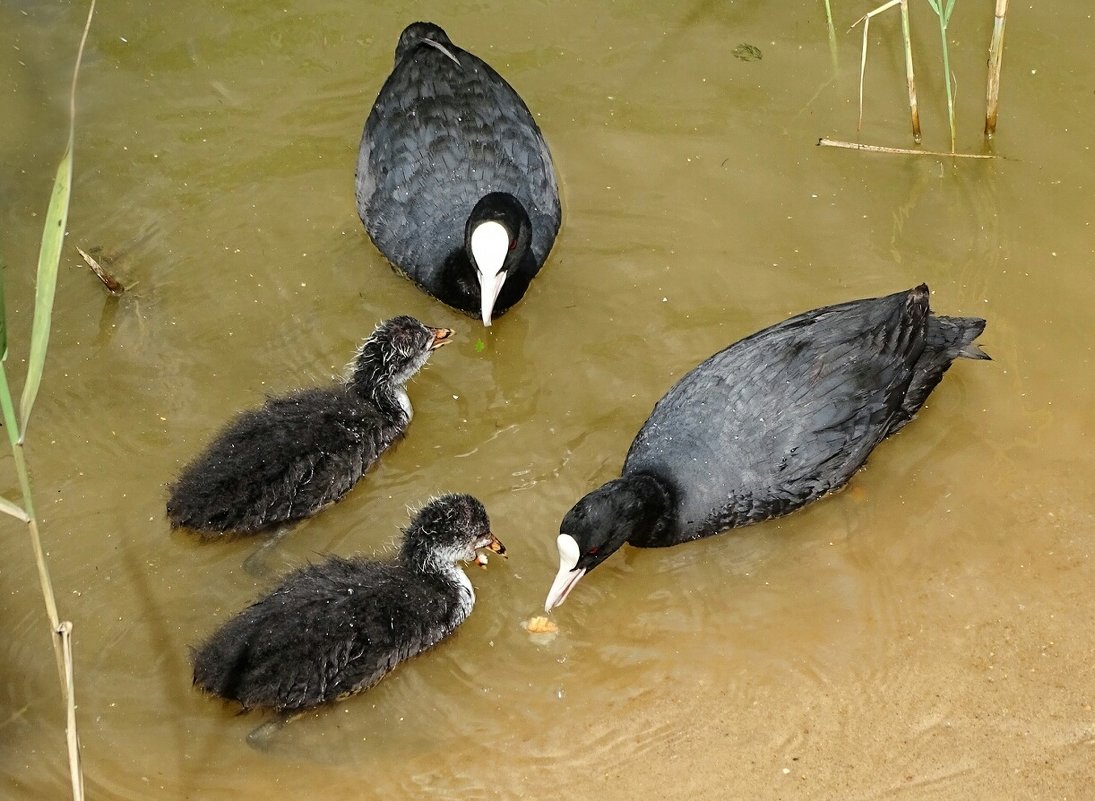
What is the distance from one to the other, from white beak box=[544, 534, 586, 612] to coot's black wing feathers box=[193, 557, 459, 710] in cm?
31

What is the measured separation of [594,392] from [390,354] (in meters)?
0.77

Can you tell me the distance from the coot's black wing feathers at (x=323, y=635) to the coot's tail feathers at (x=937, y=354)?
1.74m

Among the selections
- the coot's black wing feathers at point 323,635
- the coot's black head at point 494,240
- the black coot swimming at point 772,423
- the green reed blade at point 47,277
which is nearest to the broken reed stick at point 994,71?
the black coot swimming at point 772,423

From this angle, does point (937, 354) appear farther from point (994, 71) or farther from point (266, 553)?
point (266, 553)

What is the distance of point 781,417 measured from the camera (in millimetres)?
3906

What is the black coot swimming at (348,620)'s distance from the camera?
332 centimetres

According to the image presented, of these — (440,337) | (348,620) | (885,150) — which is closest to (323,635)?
(348,620)

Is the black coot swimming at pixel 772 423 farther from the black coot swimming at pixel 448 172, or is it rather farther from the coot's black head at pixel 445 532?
the black coot swimming at pixel 448 172

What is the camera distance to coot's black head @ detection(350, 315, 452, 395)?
13.6 ft

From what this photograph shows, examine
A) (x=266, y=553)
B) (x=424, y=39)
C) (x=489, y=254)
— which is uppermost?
(x=424, y=39)

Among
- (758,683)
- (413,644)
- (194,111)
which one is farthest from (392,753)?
(194,111)

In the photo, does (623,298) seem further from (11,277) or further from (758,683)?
(11,277)

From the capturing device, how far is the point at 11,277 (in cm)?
473

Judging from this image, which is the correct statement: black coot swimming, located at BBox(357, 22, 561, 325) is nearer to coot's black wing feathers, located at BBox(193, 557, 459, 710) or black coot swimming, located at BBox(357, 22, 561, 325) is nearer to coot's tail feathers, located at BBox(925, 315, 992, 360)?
coot's black wing feathers, located at BBox(193, 557, 459, 710)
